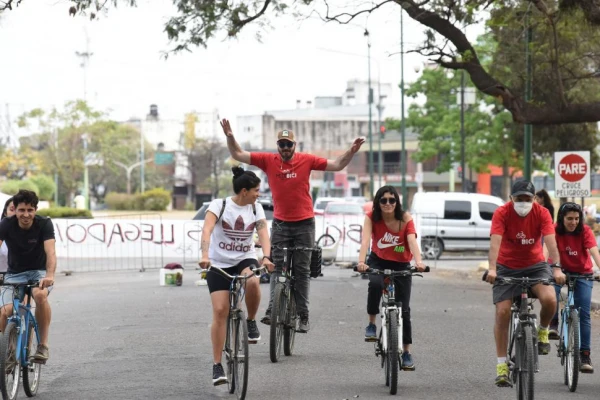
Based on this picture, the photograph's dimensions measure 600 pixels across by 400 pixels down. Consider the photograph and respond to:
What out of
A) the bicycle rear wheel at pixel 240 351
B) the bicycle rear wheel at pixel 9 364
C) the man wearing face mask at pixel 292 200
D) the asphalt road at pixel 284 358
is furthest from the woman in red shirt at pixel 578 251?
the bicycle rear wheel at pixel 9 364

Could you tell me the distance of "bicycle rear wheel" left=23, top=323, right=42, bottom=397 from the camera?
29.0 ft

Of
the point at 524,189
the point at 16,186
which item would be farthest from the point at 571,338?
the point at 16,186

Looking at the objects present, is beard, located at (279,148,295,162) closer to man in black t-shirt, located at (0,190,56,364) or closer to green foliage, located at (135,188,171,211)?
man in black t-shirt, located at (0,190,56,364)

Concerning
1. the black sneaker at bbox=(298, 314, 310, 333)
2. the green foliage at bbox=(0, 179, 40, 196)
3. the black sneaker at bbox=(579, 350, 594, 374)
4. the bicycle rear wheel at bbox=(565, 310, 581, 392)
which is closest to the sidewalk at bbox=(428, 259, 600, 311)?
the black sneaker at bbox=(298, 314, 310, 333)

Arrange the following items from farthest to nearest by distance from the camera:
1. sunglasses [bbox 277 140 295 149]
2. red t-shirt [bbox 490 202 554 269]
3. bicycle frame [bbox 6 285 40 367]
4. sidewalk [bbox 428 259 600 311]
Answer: sidewalk [bbox 428 259 600 311]
sunglasses [bbox 277 140 295 149]
red t-shirt [bbox 490 202 554 269]
bicycle frame [bbox 6 285 40 367]

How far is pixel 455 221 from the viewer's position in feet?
102

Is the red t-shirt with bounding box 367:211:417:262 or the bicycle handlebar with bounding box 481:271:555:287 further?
the red t-shirt with bounding box 367:211:417:262

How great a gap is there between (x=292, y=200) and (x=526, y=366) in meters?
3.50

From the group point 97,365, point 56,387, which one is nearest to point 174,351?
point 97,365

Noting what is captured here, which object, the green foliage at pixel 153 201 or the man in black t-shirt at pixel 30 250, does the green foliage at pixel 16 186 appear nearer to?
the green foliage at pixel 153 201

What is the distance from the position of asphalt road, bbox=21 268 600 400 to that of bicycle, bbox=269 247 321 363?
16 cm

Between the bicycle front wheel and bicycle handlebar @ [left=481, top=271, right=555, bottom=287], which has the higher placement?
bicycle handlebar @ [left=481, top=271, right=555, bottom=287]

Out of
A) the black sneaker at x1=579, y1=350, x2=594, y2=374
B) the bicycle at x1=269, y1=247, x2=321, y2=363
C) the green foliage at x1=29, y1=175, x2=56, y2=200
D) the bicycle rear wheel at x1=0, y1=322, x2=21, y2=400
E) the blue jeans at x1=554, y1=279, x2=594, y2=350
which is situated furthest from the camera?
the green foliage at x1=29, y1=175, x2=56, y2=200

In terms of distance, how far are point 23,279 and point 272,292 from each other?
240 cm
